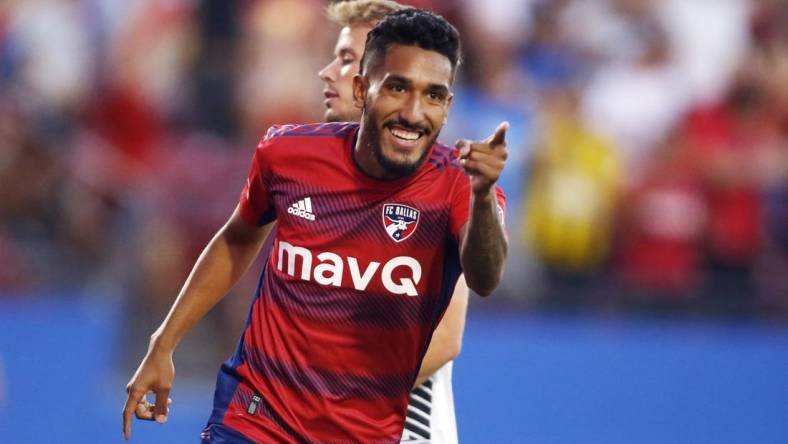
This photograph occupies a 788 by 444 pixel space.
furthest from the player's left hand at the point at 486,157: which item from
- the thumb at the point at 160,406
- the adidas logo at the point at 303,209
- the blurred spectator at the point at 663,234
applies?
the blurred spectator at the point at 663,234

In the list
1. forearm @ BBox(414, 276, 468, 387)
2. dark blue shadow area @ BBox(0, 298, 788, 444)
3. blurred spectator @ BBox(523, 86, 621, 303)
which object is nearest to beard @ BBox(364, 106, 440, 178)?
forearm @ BBox(414, 276, 468, 387)

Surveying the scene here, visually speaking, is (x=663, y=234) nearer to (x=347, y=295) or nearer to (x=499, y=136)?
(x=347, y=295)

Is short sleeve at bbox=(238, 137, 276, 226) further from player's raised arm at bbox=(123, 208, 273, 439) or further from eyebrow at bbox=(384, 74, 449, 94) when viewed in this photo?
eyebrow at bbox=(384, 74, 449, 94)

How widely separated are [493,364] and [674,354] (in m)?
0.99

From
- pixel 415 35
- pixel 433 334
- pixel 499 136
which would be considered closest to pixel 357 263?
pixel 433 334

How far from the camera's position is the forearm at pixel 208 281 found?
4.06 meters

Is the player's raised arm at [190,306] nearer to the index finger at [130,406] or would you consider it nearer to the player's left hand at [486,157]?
the index finger at [130,406]

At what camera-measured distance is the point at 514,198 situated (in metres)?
7.65

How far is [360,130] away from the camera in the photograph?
388 centimetres

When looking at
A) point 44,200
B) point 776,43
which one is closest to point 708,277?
point 776,43

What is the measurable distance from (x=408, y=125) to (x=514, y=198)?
13.4ft

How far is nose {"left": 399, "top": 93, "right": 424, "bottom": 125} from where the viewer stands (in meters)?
3.59

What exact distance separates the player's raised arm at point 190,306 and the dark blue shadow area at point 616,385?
335cm

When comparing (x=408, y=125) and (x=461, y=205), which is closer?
(x=408, y=125)
